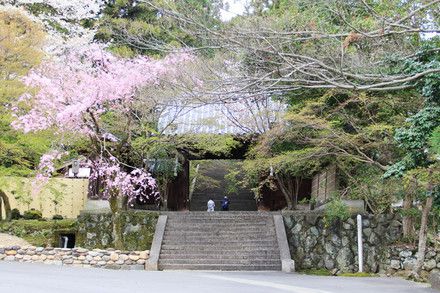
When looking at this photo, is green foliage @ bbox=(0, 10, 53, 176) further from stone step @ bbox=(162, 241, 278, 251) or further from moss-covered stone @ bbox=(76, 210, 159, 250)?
stone step @ bbox=(162, 241, 278, 251)

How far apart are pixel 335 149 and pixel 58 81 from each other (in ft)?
27.3

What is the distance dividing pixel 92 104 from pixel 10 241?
4817mm

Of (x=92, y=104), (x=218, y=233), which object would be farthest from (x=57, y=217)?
(x=218, y=233)

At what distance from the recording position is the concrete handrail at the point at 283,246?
15.8 metres

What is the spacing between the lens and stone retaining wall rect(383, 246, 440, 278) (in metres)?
14.9

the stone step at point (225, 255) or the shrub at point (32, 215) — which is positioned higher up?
the shrub at point (32, 215)

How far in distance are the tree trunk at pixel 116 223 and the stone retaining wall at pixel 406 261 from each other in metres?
7.65

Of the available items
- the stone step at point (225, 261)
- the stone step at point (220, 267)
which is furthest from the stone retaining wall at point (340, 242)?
the stone step at point (220, 267)

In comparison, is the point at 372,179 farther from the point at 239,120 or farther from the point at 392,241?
the point at 239,120

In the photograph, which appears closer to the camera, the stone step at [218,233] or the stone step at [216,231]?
the stone step at [218,233]

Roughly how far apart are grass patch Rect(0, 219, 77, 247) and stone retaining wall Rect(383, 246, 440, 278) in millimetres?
9798

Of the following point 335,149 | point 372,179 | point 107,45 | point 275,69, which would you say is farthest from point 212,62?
point 107,45

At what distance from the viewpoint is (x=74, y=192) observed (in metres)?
22.0

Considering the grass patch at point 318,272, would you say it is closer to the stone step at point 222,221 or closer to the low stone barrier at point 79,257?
the stone step at point 222,221
